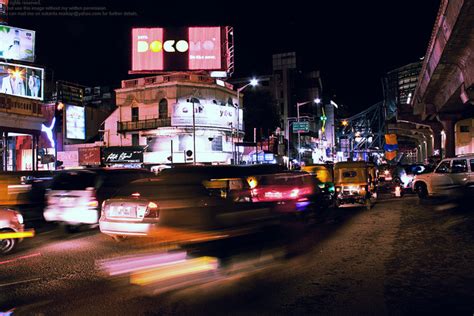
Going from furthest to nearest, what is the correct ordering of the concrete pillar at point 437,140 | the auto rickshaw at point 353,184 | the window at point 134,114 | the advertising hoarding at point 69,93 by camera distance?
the window at point 134,114, the concrete pillar at point 437,140, the advertising hoarding at point 69,93, the auto rickshaw at point 353,184

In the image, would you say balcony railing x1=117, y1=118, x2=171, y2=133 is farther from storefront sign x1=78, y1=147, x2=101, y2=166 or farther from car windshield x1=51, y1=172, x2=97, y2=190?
car windshield x1=51, y1=172, x2=97, y2=190

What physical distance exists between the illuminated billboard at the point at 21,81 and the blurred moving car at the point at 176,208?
2157 centimetres

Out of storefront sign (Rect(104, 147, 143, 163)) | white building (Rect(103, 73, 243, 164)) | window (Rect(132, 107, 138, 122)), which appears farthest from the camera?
window (Rect(132, 107, 138, 122))

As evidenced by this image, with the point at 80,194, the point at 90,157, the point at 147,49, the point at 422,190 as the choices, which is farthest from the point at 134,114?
the point at 80,194

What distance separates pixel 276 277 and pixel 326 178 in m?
12.8

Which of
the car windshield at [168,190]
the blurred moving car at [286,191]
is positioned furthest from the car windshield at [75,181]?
the blurred moving car at [286,191]

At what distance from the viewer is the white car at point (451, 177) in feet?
62.0

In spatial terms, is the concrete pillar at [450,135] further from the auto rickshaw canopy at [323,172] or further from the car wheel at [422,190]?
the auto rickshaw canopy at [323,172]

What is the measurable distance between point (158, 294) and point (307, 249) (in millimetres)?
4076

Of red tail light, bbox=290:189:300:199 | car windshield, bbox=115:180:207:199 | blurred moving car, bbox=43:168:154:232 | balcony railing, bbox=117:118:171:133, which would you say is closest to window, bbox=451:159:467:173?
red tail light, bbox=290:189:300:199

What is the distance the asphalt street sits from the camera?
5.76 m

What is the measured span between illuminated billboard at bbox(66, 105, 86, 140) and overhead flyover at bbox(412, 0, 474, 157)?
3114 cm

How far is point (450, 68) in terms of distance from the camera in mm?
23703

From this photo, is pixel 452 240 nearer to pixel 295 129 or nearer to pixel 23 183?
pixel 23 183
